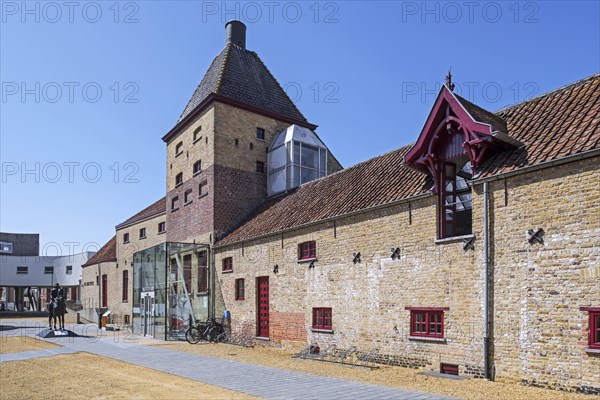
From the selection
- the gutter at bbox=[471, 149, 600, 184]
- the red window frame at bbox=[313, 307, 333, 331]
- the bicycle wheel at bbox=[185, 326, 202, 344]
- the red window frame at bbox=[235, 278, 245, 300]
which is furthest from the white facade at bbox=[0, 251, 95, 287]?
the gutter at bbox=[471, 149, 600, 184]

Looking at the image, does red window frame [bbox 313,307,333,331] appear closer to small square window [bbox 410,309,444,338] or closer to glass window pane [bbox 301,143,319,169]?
small square window [bbox 410,309,444,338]

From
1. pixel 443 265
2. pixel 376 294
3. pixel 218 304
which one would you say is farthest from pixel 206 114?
pixel 443 265

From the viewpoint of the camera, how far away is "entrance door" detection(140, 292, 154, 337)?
26438 millimetres

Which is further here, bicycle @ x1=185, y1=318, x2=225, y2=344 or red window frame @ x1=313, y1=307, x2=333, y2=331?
bicycle @ x1=185, y1=318, x2=225, y2=344

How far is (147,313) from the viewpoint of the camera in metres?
27.0

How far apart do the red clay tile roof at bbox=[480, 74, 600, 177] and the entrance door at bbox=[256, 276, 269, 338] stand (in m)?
11.4

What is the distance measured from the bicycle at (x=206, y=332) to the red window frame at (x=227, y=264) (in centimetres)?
244

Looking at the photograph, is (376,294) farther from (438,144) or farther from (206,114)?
(206,114)

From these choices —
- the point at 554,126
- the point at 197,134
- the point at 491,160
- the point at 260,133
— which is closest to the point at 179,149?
the point at 197,134

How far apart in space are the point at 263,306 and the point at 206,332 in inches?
145

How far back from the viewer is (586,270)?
1011 centimetres

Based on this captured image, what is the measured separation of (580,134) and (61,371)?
14141mm

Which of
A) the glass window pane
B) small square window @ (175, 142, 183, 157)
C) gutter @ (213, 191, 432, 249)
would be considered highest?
small square window @ (175, 142, 183, 157)

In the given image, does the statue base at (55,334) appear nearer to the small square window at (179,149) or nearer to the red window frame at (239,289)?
the red window frame at (239,289)
